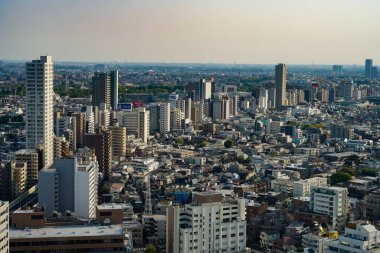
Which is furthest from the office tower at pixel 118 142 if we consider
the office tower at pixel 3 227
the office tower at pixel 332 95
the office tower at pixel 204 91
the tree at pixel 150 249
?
the office tower at pixel 332 95

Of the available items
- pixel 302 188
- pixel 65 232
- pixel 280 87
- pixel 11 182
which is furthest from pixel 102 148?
pixel 280 87

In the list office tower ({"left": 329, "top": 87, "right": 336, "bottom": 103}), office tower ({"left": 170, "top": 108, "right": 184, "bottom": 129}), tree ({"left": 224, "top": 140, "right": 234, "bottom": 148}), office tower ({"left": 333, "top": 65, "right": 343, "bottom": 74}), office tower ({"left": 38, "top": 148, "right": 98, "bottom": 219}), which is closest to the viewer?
office tower ({"left": 38, "top": 148, "right": 98, "bottom": 219})

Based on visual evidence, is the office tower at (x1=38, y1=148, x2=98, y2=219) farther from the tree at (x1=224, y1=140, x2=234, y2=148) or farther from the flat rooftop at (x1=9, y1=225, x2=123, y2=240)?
the tree at (x1=224, y1=140, x2=234, y2=148)

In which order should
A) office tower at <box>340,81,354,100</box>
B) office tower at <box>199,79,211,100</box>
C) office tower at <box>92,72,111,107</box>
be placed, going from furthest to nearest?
office tower at <box>340,81,354,100</box> < office tower at <box>199,79,211,100</box> < office tower at <box>92,72,111,107</box>

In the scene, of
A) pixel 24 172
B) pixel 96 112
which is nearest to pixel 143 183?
pixel 24 172

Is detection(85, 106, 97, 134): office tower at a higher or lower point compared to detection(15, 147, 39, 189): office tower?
higher

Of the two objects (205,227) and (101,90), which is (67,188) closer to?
(205,227)

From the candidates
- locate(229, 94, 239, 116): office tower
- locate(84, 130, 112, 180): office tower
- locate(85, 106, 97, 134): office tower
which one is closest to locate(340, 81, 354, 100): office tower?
locate(229, 94, 239, 116): office tower
